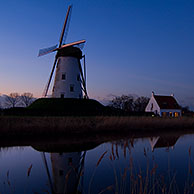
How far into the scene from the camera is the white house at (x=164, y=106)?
38094mm

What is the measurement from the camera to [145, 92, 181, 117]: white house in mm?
38094

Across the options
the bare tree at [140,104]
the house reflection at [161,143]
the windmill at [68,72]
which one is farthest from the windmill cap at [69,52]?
the bare tree at [140,104]

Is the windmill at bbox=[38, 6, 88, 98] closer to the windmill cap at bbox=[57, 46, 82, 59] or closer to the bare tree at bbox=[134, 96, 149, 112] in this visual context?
the windmill cap at bbox=[57, 46, 82, 59]

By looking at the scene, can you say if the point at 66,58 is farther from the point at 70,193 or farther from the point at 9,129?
the point at 70,193

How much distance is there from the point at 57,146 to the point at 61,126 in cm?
371

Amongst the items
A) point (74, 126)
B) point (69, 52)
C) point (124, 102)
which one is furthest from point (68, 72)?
point (124, 102)

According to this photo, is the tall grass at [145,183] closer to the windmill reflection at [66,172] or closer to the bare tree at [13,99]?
the windmill reflection at [66,172]

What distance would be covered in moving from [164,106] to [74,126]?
28735mm

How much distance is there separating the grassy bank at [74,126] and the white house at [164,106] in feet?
66.5

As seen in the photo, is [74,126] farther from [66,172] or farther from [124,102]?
[124,102]

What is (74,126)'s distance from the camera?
14.0 m

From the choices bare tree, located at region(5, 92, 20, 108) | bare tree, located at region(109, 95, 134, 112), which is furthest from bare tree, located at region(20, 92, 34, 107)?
bare tree, located at region(109, 95, 134, 112)

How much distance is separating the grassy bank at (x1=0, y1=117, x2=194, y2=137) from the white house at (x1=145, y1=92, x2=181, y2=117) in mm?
20265

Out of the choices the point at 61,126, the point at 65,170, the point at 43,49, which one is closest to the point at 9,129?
the point at 61,126
